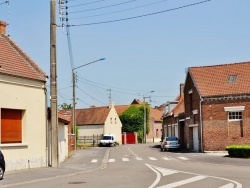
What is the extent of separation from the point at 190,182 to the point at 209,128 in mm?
27198

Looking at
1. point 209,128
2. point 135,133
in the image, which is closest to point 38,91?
point 209,128

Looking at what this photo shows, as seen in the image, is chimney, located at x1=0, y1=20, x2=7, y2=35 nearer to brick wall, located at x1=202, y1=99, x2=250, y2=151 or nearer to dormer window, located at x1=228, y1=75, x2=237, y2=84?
brick wall, located at x1=202, y1=99, x2=250, y2=151

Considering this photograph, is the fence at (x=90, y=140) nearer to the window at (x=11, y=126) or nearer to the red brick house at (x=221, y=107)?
the red brick house at (x=221, y=107)

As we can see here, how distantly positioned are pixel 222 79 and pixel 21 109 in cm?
2655

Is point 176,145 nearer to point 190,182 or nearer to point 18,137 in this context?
point 18,137

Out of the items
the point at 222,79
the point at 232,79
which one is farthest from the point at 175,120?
the point at 232,79

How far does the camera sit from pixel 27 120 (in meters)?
25.0

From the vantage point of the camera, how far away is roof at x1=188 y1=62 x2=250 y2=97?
44.6 m

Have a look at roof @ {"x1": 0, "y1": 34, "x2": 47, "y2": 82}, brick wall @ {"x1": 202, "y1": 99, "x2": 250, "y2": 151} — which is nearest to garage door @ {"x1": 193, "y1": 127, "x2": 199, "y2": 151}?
brick wall @ {"x1": 202, "y1": 99, "x2": 250, "y2": 151}

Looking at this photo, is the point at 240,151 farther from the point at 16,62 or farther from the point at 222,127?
the point at 16,62

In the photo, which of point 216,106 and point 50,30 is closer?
point 50,30

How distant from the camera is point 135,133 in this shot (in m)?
87.9

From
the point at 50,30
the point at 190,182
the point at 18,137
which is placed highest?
the point at 50,30

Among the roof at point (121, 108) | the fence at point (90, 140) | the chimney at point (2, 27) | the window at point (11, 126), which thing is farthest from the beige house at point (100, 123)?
the window at point (11, 126)
